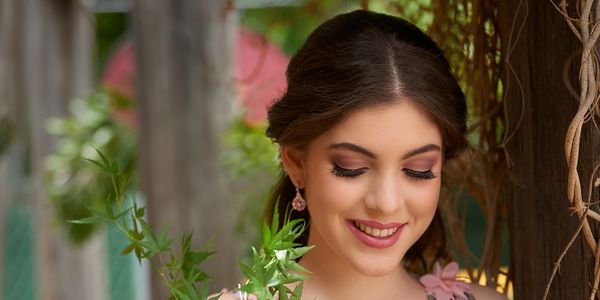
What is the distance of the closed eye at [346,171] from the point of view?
2.10 metres

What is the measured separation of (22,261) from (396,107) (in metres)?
6.03

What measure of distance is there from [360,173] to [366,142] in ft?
0.18

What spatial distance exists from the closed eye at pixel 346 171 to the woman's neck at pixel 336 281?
21cm

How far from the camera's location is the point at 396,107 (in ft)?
6.95

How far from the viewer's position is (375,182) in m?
2.10

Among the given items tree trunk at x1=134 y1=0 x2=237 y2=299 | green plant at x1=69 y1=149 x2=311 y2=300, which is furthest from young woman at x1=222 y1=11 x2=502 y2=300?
tree trunk at x1=134 y1=0 x2=237 y2=299

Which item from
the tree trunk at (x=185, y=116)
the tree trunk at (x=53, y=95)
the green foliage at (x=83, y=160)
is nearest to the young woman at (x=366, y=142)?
the tree trunk at (x=185, y=116)

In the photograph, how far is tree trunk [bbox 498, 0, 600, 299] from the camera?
209 centimetres

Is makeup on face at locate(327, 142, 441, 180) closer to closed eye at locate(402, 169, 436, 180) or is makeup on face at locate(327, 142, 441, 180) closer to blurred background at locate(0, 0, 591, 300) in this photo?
closed eye at locate(402, 169, 436, 180)

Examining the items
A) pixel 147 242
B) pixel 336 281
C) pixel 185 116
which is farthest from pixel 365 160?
pixel 185 116

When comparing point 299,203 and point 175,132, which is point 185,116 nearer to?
point 175,132

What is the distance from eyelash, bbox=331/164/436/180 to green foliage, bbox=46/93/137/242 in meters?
3.28

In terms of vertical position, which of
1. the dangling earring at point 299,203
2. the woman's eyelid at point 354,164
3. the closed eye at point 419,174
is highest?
the woman's eyelid at point 354,164

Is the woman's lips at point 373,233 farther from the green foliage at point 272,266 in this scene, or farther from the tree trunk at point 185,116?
the tree trunk at point 185,116
